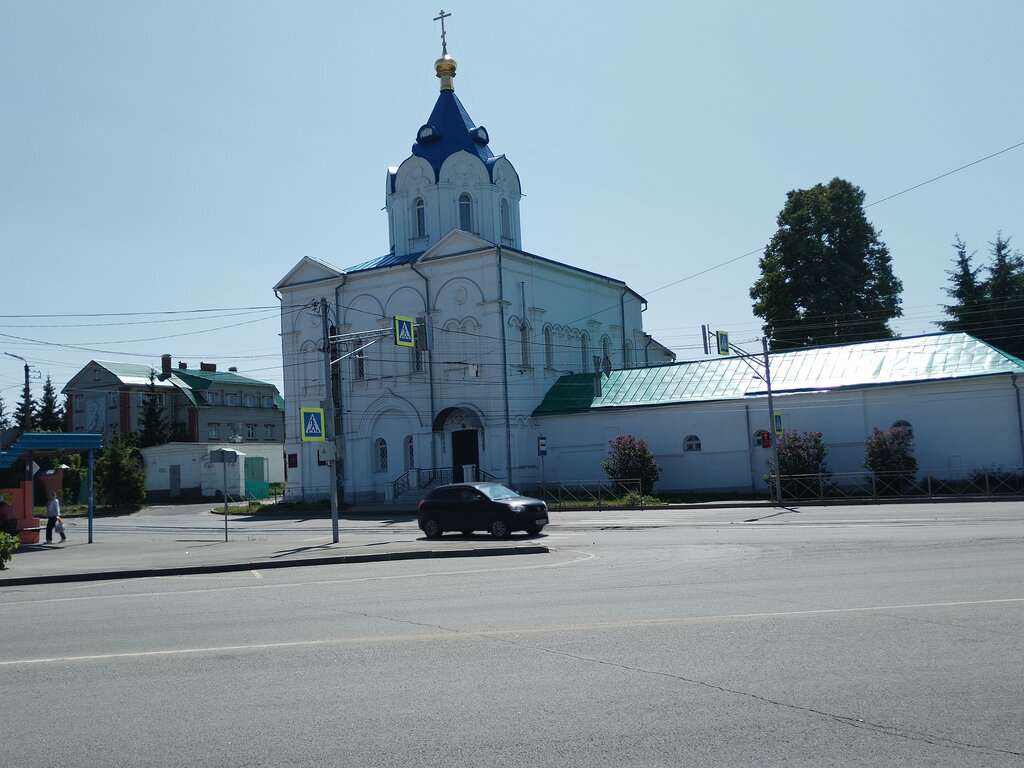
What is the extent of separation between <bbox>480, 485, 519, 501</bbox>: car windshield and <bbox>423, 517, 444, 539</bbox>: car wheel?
1683 millimetres

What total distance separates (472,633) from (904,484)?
3236 cm

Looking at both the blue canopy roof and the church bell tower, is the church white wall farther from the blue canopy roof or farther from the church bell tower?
the blue canopy roof

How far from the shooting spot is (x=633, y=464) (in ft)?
143

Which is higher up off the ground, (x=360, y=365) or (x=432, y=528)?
(x=360, y=365)

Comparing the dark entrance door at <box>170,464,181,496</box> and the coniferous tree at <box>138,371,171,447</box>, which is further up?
the coniferous tree at <box>138,371,171,447</box>

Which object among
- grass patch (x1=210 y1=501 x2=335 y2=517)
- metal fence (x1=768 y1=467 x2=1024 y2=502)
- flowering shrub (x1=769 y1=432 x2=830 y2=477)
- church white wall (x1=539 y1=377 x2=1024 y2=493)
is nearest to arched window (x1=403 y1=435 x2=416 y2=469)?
grass patch (x1=210 y1=501 x2=335 y2=517)

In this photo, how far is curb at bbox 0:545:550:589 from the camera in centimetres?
1839

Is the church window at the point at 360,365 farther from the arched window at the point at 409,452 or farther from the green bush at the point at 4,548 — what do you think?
the green bush at the point at 4,548

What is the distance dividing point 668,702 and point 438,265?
43128 millimetres

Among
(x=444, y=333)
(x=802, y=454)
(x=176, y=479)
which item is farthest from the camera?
(x=176, y=479)

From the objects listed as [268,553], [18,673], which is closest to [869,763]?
[18,673]

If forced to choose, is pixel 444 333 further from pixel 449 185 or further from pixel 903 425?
pixel 903 425

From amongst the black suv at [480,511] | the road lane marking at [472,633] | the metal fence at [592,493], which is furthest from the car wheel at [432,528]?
the road lane marking at [472,633]

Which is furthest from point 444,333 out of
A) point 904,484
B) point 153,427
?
point 153,427
